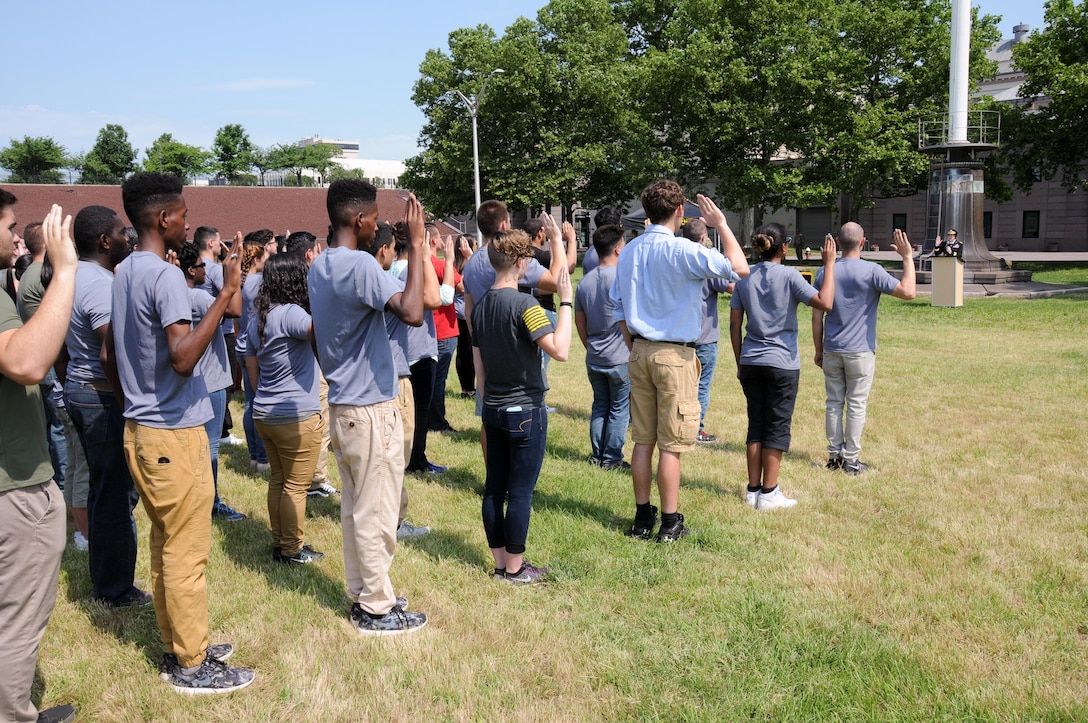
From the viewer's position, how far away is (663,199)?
5160mm

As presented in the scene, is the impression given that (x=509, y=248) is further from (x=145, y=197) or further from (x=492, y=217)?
(x=145, y=197)

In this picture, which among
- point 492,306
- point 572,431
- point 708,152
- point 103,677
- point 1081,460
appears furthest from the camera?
point 708,152

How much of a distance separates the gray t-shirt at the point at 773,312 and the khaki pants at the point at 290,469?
3.25 metres

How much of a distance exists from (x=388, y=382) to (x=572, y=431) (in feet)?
15.7

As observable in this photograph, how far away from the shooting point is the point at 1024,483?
21.2ft

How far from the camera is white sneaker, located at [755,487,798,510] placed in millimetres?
6023

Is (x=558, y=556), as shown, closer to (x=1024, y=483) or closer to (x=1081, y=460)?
(x=1024, y=483)

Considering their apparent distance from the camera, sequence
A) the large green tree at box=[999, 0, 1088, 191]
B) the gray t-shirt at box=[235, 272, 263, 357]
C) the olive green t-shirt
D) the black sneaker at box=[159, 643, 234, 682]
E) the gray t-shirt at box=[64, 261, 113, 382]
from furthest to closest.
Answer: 1. the large green tree at box=[999, 0, 1088, 191]
2. the gray t-shirt at box=[235, 272, 263, 357]
3. the gray t-shirt at box=[64, 261, 113, 382]
4. the black sneaker at box=[159, 643, 234, 682]
5. the olive green t-shirt

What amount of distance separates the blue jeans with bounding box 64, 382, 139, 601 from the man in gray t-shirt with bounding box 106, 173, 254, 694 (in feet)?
2.98

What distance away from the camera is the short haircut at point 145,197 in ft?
11.3

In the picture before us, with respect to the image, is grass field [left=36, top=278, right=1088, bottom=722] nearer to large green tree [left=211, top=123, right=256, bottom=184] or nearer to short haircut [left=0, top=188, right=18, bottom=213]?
short haircut [left=0, top=188, right=18, bottom=213]

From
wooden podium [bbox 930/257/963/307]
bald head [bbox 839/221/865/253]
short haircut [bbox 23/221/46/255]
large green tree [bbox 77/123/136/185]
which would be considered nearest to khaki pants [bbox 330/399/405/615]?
short haircut [bbox 23/221/46/255]

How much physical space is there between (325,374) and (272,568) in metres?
1.64

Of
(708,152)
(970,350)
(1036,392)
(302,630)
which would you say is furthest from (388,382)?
(708,152)
